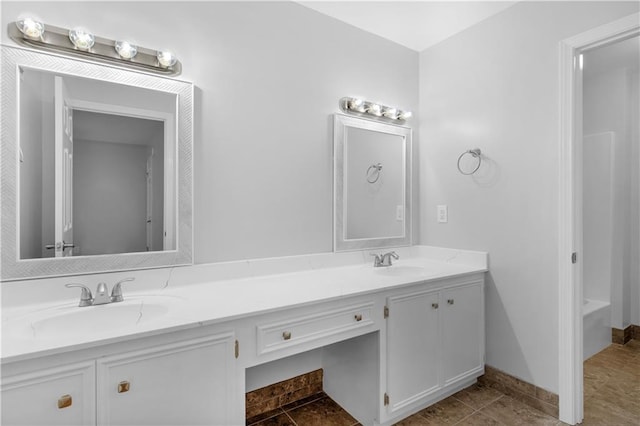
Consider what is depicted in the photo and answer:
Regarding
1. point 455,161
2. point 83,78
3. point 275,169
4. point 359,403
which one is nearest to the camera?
point 83,78

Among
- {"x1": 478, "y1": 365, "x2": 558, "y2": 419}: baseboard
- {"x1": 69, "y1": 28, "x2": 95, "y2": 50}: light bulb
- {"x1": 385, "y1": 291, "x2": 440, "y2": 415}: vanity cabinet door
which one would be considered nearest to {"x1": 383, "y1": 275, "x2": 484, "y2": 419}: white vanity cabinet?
{"x1": 385, "y1": 291, "x2": 440, "y2": 415}: vanity cabinet door

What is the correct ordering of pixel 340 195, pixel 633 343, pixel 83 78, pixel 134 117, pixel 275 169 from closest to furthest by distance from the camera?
pixel 83 78
pixel 134 117
pixel 275 169
pixel 340 195
pixel 633 343

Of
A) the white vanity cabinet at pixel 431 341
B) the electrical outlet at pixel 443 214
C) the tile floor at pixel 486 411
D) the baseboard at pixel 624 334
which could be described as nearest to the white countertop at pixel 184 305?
the white vanity cabinet at pixel 431 341

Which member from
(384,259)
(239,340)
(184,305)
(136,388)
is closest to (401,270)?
(384,259)

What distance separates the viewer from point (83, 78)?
1.50 meters

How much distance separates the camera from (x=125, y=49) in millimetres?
1544

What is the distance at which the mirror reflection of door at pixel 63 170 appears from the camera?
1453mm

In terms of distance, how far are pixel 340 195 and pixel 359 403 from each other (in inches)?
48.8

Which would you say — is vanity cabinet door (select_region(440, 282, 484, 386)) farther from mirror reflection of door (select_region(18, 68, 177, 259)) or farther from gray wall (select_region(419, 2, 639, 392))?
mirror reflection of door (select_region(18, 68, 177, 259))

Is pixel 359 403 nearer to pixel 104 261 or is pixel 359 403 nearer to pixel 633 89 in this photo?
pixel 104 261

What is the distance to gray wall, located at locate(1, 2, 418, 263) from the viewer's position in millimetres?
1706

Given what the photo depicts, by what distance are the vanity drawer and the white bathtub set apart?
2.01m

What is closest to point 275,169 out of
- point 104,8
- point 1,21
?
point 104,8

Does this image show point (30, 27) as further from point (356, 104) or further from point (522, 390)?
point (522, 390)
